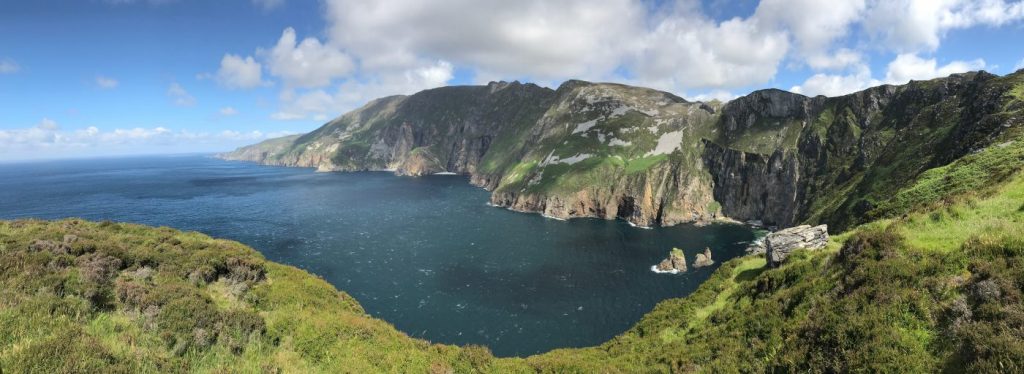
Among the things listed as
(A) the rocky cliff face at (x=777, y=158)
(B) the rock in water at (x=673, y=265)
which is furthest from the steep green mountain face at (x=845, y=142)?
(B) the rock in water at (x=673, y=265)

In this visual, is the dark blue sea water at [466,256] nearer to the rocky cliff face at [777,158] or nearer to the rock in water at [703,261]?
the rock in water at [703,261]

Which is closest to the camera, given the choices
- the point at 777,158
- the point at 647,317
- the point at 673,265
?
the point at 647,317

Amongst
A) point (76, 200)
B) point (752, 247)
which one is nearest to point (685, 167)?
point (752, 247)

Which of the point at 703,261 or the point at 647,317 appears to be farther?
the point at 703,261

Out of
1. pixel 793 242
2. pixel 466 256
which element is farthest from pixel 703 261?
pixel 793 242

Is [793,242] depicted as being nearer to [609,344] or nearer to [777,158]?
[609,344]
